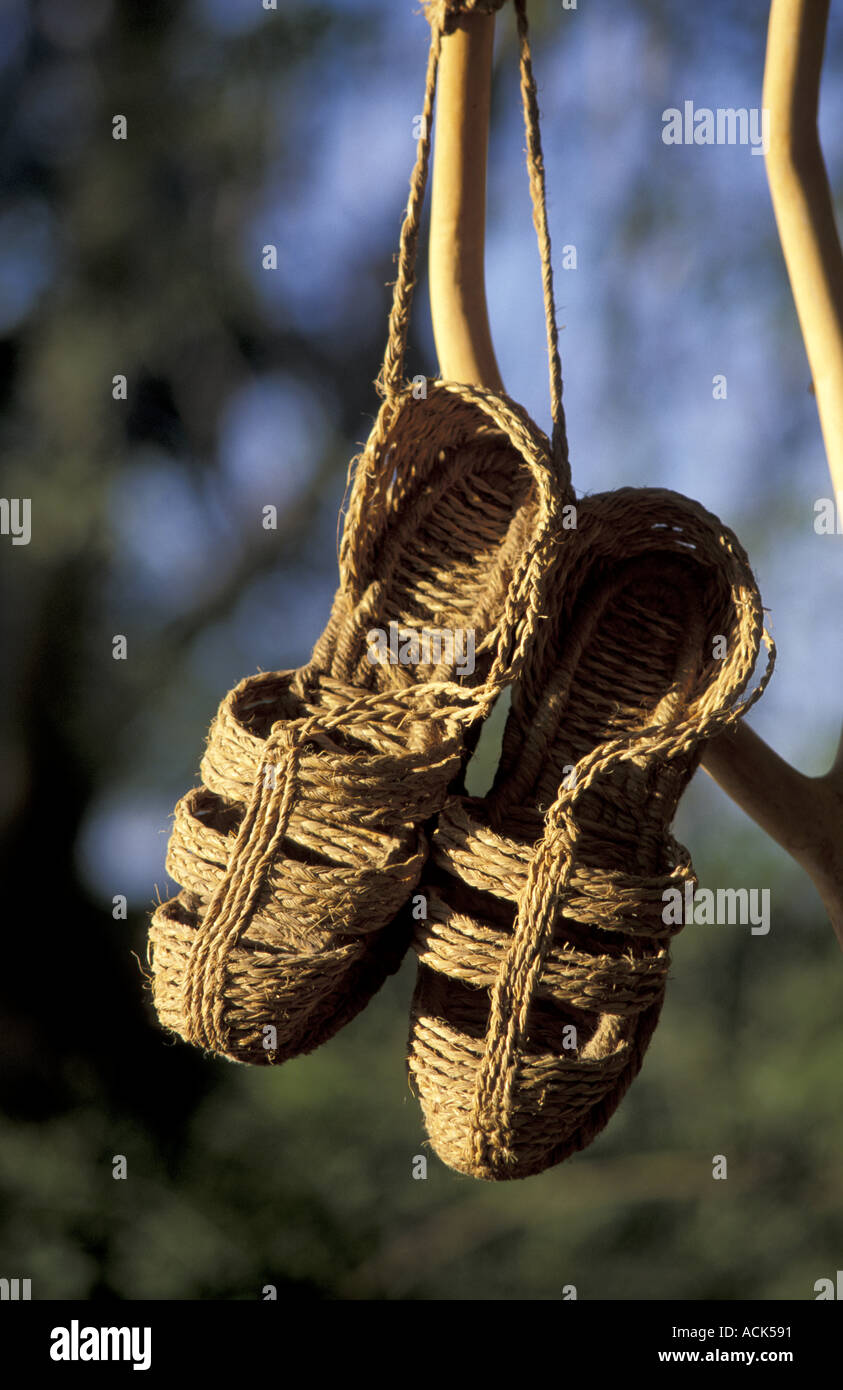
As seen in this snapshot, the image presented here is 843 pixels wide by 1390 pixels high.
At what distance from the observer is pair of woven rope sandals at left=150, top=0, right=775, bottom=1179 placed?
0.56m

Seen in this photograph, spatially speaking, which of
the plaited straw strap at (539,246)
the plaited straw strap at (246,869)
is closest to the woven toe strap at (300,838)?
the plaited straw strap at (246,869)

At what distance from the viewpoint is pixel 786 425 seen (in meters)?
2.34

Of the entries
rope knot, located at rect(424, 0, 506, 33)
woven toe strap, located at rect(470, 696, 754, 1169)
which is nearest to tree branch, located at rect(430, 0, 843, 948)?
rope knot, located at rect(424, 0, 506, 33)

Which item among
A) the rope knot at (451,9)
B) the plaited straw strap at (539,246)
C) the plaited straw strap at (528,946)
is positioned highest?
the rope knot at (451,9)

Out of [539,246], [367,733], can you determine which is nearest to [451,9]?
[539,246]

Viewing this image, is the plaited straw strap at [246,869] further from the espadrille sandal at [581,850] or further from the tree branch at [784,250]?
the tree branch at [784,250]

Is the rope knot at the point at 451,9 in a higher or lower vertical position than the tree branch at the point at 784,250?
higher

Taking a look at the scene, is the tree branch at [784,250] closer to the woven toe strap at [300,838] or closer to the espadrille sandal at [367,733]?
the espadrille sandal at [367,733]

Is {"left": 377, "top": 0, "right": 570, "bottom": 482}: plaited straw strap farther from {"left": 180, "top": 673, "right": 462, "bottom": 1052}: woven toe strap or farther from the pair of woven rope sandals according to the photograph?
{"left": 180, "top": 673, "right": 462, "bottom": 1052}: woven toe strap

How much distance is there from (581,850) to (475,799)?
0.08 meters

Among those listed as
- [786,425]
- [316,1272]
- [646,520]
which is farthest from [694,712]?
[316,1272]

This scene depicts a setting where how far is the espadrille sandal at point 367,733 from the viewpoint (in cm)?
57

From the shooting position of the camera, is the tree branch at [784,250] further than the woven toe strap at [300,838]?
Yes
